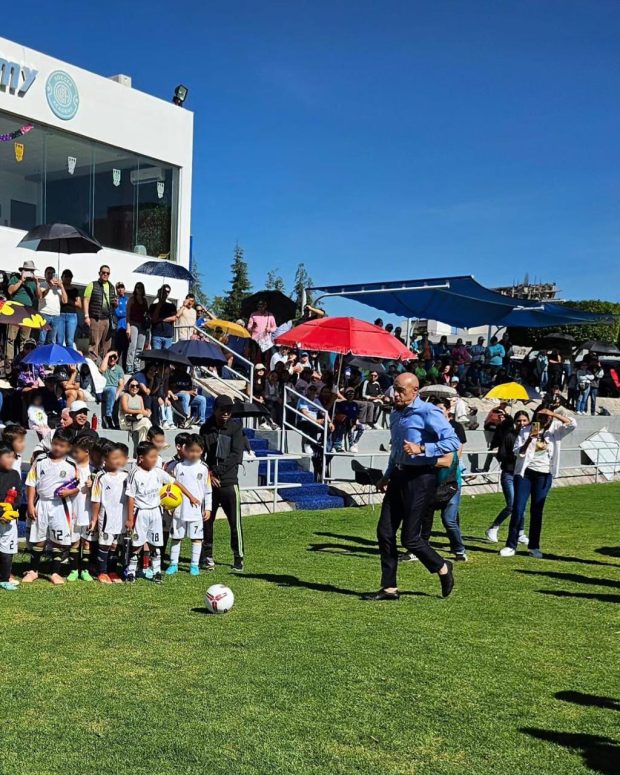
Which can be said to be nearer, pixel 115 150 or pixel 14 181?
pixel 14 181

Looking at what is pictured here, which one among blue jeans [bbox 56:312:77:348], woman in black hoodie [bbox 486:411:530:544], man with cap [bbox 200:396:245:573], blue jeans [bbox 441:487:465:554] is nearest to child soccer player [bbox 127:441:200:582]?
man with cap [bbox 200:396:245:573]

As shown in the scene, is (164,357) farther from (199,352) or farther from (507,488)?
(507,488)

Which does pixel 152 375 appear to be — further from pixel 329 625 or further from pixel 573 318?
pixel 573 318

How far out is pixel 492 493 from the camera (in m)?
18.7

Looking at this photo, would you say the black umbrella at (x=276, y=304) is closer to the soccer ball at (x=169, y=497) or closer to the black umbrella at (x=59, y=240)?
the black umbrella at (x=59, y=240)

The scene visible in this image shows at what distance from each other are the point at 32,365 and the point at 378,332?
647cm

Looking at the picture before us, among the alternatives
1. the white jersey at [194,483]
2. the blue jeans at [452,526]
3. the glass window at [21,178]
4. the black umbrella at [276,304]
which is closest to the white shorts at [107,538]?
the white jersey at [194,483]

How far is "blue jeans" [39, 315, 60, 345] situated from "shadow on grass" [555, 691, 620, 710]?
43.2 feet

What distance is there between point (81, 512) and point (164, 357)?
656cm

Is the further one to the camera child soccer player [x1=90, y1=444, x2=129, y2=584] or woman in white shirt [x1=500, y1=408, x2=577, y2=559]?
woman in white shirt [x1=500, y1=408, x2=577, y2=559]

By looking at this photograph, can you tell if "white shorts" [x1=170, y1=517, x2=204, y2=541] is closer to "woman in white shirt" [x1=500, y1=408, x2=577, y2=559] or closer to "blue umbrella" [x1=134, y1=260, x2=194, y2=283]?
"woman in white shirt" [x1=500, y1=408, x2=577, y2=559]

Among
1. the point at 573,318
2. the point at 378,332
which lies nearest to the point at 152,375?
the point at 378,332

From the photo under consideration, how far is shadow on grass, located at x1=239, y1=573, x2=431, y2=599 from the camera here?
27.6 feet

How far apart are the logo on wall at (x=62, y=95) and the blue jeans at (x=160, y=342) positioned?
645 centimetres
